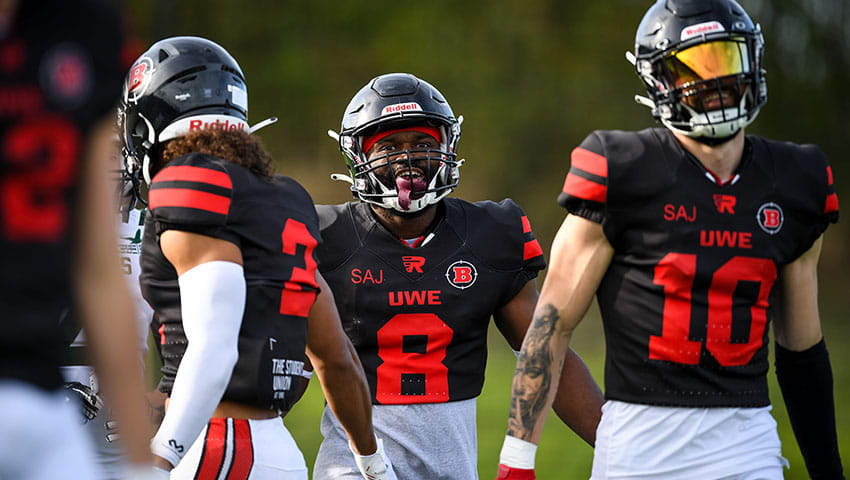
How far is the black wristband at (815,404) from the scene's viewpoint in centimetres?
358

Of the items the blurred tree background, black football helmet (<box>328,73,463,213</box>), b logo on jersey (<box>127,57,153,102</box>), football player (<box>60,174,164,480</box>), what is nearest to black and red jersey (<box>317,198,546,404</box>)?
black football helmet (<box>328,73,463,213</box>)

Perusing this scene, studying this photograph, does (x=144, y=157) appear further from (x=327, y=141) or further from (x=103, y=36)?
(x=327, y=141)

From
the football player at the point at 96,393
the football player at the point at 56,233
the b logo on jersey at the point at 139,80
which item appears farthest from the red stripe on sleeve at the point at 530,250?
the football player at the point at 56,233

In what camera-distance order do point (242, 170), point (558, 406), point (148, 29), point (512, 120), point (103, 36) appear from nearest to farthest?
1. point (103, 36)
2. point (242, 170)
3. point (558, 406)
4. point (148, 29)
5. point (512, 120)

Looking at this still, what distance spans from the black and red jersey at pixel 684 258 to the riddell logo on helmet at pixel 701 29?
1.01ft

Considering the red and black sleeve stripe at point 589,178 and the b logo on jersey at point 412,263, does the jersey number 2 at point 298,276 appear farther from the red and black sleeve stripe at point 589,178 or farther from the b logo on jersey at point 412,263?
the b logo on jersey at point 412,263

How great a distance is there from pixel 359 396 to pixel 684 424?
951 mm

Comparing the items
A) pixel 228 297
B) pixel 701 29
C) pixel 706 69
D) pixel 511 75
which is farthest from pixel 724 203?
pixel 511 75

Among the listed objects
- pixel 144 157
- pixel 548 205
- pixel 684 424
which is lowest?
pixel 684 424

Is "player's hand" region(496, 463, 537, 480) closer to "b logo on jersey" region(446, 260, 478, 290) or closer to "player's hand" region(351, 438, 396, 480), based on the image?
"player's hand" region(351, 438, 396, 480)

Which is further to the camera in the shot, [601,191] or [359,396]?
[359,396]

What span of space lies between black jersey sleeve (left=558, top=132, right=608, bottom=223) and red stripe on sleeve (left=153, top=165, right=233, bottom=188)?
2.99 feet

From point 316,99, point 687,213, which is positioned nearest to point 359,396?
point 687,213

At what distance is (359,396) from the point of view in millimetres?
3574
